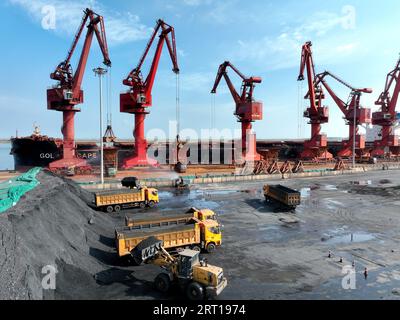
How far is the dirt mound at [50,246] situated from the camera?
10.3m

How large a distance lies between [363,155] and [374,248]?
73.8m

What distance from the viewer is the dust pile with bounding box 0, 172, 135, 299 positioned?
10383 millimetres

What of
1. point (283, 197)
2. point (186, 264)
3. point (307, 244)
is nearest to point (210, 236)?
point (186, 264)

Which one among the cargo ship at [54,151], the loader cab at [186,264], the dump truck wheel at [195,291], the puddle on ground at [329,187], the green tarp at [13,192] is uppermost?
the cargo ship at [54,151]

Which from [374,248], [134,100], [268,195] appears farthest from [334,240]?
[134,100]

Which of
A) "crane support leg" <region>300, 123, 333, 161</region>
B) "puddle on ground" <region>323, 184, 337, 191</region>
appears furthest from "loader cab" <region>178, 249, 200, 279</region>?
"crane support leg" <region>300, 123, 333, 161</region>

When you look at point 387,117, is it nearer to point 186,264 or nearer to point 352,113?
point 352,113

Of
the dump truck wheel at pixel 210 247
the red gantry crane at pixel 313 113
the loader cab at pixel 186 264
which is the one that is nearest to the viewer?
the loader cab at pixel 186 264

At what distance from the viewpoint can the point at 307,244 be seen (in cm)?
1934

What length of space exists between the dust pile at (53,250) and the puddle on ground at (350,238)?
13.7 metres

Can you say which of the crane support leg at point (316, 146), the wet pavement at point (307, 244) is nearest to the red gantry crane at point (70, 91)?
the wet pavement at point (307, 244)

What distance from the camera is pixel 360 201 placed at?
33.4 meters

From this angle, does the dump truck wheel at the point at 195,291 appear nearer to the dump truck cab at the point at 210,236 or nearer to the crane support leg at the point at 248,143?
the dump truck cab at the point at 210,236
